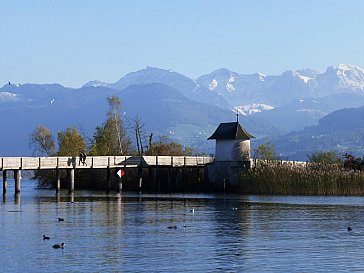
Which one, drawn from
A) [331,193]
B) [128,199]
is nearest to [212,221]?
[128,199]

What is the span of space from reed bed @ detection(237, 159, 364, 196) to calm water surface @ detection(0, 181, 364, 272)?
1125 cm

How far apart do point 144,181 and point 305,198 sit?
90.8ft

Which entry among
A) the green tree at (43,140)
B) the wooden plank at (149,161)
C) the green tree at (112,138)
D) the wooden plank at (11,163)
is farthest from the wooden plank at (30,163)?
the green tree at (43,140)

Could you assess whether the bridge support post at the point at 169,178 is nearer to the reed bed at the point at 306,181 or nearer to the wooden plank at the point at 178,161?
the wooden plank at the point at 178,161

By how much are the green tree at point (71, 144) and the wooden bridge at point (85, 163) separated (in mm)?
25455

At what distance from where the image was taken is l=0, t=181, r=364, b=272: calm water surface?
3806cm

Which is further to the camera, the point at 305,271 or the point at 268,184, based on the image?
the point at 268,184

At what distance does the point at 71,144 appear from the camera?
422 feet

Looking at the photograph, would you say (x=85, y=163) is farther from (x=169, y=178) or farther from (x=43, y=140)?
(x=43, y=140)

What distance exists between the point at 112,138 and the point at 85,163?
3508 centimetres

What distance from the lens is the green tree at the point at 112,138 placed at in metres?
128

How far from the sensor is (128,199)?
270 ft

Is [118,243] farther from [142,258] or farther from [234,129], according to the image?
[234,129]

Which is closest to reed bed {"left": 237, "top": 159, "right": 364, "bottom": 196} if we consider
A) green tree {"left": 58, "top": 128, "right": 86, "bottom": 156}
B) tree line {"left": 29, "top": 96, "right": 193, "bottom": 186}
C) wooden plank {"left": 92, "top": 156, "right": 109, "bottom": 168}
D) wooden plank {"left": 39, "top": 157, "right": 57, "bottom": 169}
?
wooden plank {"left": 92, "top": 156, "right": 109, "bottom": 168}
